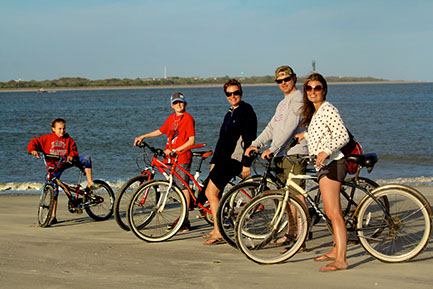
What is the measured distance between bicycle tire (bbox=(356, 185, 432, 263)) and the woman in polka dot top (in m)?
0.31

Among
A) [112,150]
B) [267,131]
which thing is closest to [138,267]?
[267,131]

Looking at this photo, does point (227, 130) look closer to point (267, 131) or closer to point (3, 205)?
point (267, 131)

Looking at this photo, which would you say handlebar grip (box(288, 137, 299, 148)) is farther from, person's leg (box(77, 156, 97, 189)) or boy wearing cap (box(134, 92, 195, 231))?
person's leg (box(77, 156, 97, 189))

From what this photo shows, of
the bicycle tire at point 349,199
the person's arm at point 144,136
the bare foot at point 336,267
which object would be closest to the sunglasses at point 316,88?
the bicycle tire at point 349,199

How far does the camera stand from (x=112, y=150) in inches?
888

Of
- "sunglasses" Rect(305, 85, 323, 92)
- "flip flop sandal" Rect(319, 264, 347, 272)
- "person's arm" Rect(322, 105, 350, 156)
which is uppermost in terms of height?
"sunglasses" Rect(305, 85, 323, 92)

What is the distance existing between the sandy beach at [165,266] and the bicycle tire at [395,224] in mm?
147

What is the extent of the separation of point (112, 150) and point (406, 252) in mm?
18426

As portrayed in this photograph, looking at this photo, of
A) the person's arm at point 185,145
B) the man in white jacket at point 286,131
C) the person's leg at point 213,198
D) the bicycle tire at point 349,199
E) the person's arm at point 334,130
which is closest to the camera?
the person's arm at point 334,130

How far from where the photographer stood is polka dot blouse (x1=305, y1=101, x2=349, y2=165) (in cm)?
480

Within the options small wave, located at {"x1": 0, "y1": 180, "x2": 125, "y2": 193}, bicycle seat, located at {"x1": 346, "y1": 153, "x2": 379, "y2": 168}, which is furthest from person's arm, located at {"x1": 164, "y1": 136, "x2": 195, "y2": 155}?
small wave, located at {"x1": 0, "y1": 180, "x2": 125, "y2": 193}

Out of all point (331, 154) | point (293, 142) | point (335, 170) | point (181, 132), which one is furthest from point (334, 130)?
point (181, 132)

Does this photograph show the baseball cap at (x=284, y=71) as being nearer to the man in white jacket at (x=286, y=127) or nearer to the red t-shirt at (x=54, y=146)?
the man in white jacket at (x=286, y=127)

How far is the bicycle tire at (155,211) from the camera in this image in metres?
6.14
